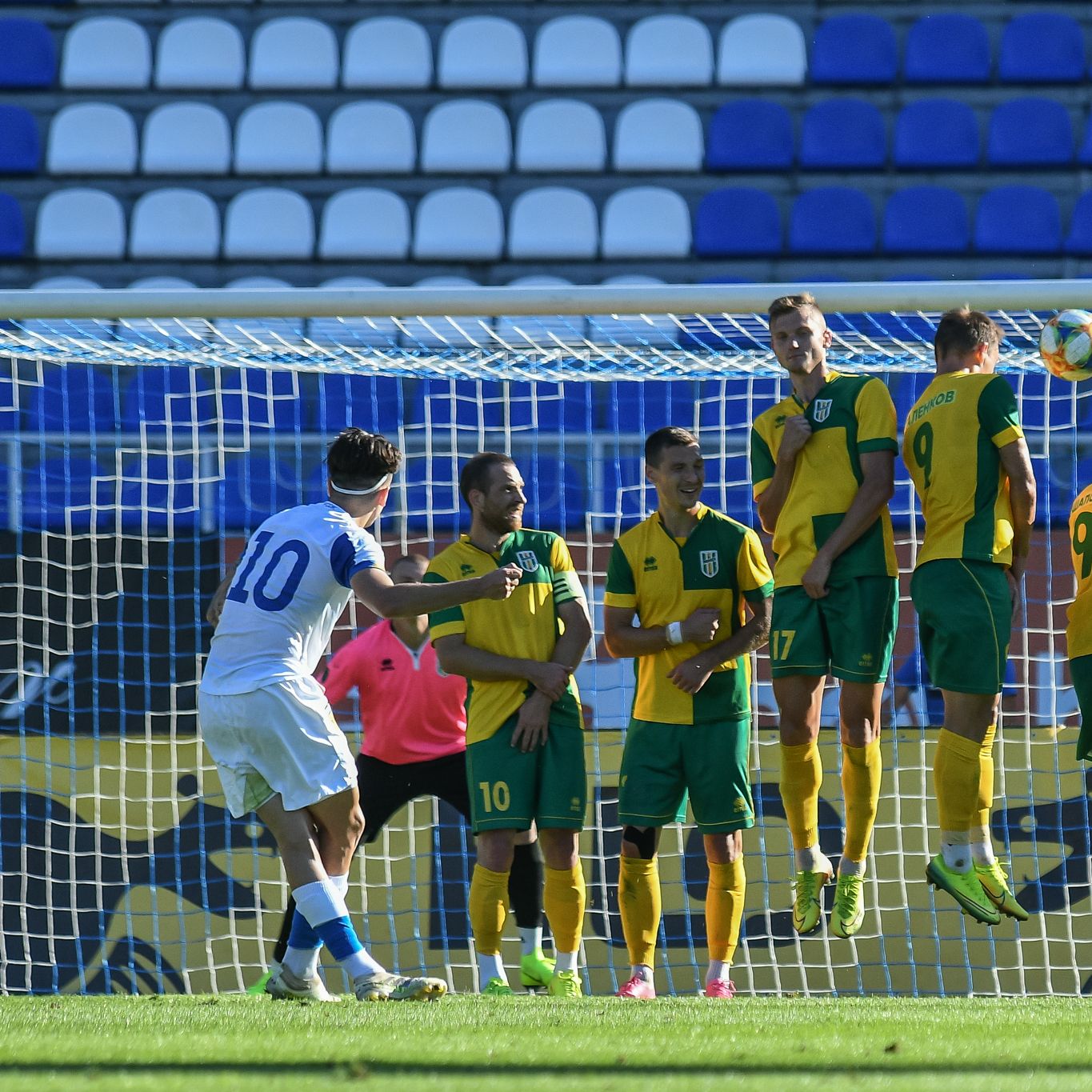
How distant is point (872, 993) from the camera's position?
676cm

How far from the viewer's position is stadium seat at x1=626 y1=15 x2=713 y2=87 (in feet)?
45.5

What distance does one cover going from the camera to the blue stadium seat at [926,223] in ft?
41.5

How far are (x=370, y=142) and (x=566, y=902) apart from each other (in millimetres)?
9567

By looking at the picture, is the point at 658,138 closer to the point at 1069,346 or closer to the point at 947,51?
the point at 947,51

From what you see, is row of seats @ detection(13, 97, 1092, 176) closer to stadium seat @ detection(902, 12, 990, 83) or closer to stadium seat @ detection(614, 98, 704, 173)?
stadium seat @ detection(614, 98, 704, 173)

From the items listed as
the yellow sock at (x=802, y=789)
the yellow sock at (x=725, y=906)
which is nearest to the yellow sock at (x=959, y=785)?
the yellow sock at (x=802, y=789)

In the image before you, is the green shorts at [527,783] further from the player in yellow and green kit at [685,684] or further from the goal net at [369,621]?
the goal net at [369,621]

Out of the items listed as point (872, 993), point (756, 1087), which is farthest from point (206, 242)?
point (756, 1087)

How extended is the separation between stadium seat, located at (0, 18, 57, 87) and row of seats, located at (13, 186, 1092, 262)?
153 cm

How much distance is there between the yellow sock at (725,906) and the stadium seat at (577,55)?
9.96 meters

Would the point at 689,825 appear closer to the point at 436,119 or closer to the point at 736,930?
the point at 736,930

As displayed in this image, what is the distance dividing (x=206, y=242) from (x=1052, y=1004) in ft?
33.1

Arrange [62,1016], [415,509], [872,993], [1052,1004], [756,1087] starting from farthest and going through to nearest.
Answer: [415,509] < [872,993] < [1052,1004] < [62,1016] < [756,1087]

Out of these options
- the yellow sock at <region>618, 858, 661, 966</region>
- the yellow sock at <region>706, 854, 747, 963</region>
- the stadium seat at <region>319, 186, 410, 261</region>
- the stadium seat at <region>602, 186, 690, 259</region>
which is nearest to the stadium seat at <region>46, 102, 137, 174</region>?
the stadium seat at <region>319, 186, 410, 261</region>
